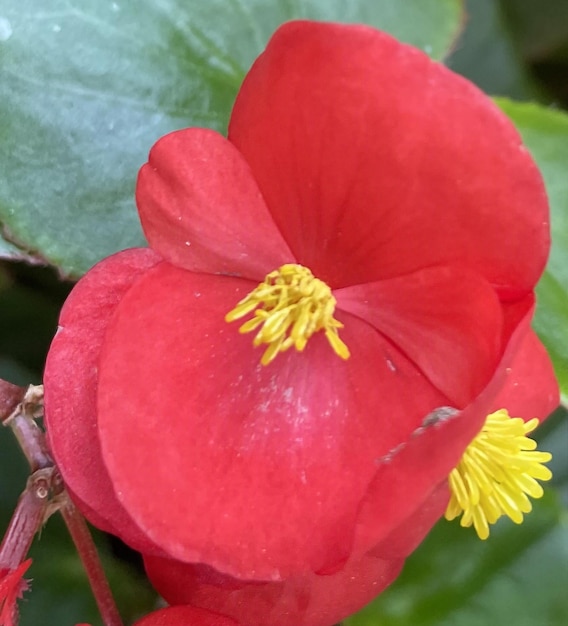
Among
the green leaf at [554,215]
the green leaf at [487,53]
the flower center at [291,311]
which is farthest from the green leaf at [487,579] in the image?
the green leaf at [487,53]

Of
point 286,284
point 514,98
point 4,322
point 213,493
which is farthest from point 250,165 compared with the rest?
point 514,98

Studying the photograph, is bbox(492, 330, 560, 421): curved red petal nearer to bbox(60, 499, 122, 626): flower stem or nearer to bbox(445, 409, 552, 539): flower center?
bbox(445, 409, 552, 539): flower center

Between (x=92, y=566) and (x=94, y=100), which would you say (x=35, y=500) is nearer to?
(x=92, y=566)

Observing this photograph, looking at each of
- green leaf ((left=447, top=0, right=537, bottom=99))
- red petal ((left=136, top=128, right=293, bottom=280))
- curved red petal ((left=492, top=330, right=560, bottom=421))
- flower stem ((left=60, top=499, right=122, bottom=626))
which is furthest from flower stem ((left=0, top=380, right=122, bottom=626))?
green leaf ((left=447, top=0, right=537, bottom=99))

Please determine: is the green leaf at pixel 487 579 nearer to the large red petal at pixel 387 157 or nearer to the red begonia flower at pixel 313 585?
the red begonia flower at pixel 313 585

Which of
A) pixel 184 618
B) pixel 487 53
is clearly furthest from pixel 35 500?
pixel 487 53

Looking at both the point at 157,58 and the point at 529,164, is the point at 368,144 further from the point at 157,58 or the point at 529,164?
the point at 157,58
